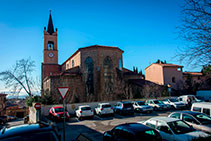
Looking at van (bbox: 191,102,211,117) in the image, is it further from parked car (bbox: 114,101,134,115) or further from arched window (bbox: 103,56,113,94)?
arched window (bbox: 103,56,113,94)

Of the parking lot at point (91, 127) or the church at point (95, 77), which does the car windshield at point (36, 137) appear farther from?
the church at point (95, 77)

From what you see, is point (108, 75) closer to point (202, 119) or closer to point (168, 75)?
point (168, 75)

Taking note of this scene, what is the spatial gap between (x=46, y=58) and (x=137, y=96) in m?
29.9

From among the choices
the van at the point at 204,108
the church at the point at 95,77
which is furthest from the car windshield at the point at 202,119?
the church at the point at 95,77

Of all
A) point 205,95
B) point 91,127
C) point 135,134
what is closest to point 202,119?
point 135,134

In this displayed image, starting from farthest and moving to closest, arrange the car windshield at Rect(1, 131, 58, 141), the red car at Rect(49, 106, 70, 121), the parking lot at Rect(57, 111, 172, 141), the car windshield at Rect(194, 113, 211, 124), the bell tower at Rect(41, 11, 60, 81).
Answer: the bell tower at Rect(41, 11, 60, 81), the red car at Rect(49, 106, 70, 121), the parking lot at Rect(57, 111, 172, 141), the car windshield at Rect(194, 113, 211, 124), the car windshield at Rect(1, 131, 58, 141)

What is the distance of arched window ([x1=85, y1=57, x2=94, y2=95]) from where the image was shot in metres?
33.2

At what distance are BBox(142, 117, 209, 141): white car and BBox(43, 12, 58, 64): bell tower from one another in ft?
147

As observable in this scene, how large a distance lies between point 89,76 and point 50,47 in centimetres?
2206

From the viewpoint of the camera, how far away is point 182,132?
22.6ft

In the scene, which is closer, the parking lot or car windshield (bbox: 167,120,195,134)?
car windshield (bbox: 167,120,195,134)

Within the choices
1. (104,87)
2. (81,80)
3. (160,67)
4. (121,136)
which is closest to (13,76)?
(81,80)

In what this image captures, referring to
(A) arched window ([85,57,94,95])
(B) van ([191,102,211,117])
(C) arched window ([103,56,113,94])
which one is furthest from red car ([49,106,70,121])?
(C) arched window ([103,56,113,94])

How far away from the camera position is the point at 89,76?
111 feet
